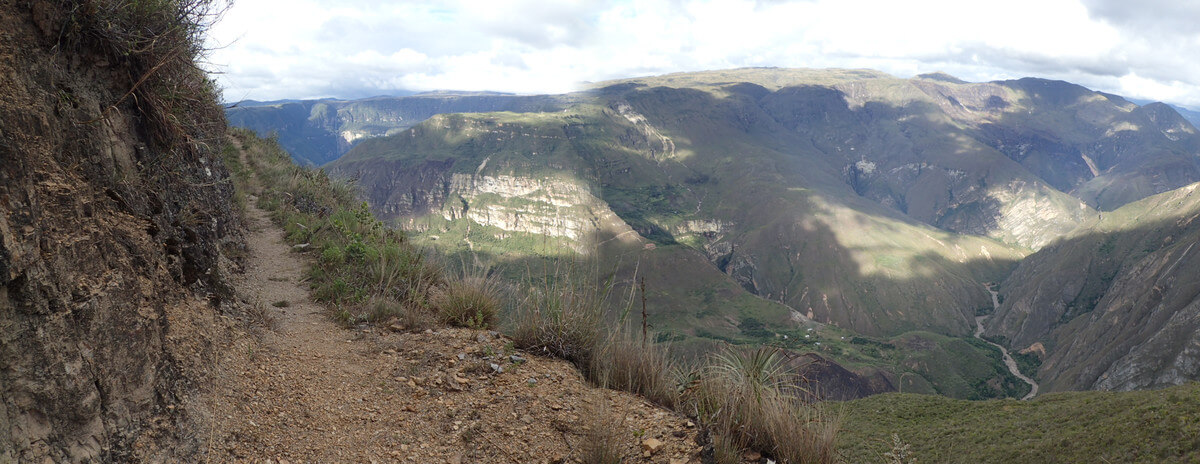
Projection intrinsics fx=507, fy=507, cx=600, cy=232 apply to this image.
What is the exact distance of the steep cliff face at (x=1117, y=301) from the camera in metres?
62.8

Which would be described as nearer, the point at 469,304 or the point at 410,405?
the point at 410,405

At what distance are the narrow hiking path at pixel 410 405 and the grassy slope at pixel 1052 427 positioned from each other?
16.0 metres

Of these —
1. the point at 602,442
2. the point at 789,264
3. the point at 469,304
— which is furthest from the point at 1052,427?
the point at 789,264

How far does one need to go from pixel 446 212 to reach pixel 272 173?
170641mm

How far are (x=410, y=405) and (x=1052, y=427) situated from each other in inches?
1333

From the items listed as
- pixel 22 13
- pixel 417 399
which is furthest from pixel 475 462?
pixel 22 13

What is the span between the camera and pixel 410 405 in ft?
12.2

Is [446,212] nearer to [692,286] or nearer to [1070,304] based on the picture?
[692,286]

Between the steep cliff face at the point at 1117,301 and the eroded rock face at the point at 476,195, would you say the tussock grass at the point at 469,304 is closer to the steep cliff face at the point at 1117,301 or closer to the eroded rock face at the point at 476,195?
the steep cliff face at the point at 1117,301

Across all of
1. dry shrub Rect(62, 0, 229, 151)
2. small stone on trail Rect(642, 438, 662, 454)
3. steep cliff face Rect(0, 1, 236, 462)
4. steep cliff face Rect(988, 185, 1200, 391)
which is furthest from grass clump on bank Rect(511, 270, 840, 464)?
steep cliff face Rect(988, 185, 1200, 391)

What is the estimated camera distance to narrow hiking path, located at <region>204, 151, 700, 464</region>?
3145 millimetres

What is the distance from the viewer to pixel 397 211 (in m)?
175

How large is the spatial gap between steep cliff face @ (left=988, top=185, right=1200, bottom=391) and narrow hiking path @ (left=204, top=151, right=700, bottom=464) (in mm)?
82924

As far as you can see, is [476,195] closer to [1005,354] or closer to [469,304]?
[1005,354]
